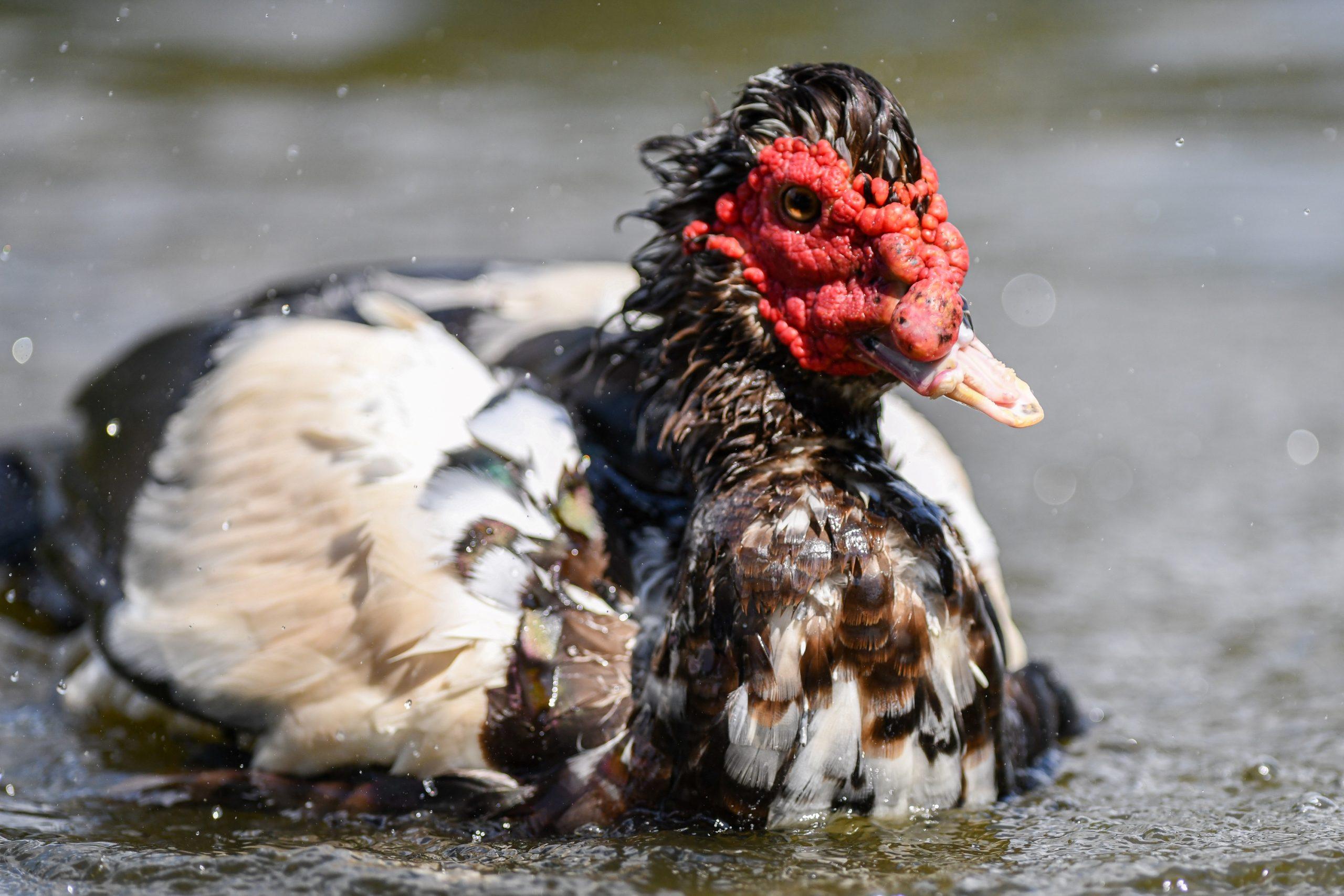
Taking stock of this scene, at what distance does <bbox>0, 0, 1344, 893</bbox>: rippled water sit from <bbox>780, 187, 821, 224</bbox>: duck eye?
42.1 inches

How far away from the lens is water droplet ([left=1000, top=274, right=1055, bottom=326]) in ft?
22.0

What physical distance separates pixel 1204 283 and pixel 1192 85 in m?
3.11

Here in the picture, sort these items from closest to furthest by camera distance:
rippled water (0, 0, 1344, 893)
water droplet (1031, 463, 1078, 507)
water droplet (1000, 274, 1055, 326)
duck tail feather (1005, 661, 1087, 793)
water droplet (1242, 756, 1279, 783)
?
rippled water (0, 0, 1344, 893), duck tail feather (1005, 661, 1087, 793), water droplet (1242, 756, 1279, 783), water droplet (1031, 463, 1078, 507), water droplet (1000, 274, 1055, 326)

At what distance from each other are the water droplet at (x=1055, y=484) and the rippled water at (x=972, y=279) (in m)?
0.01

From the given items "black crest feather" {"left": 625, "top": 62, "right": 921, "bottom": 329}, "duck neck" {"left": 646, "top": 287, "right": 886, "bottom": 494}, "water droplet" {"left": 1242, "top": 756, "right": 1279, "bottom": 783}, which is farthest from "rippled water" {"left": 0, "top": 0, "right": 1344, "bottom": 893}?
"black crest feather" {"left": 625, "top": 62, "right": 921, "bottom": 329}

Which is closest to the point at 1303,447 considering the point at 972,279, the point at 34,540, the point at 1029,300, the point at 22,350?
the point at 1029,300

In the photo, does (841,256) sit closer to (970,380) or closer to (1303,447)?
(970,380)

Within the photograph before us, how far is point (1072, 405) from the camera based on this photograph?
583 cm

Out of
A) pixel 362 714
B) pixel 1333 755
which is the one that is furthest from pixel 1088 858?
pixel 362 714

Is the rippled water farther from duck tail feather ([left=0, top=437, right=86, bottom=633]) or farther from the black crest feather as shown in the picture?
the black crest feather

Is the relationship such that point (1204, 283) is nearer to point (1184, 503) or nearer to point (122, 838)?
point (1184, 503)

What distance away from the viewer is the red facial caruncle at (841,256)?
2.44m

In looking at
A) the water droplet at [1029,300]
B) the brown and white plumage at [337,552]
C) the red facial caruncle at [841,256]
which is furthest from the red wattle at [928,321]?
the water droplet at [1029,300]

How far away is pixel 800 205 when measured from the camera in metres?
2.57
